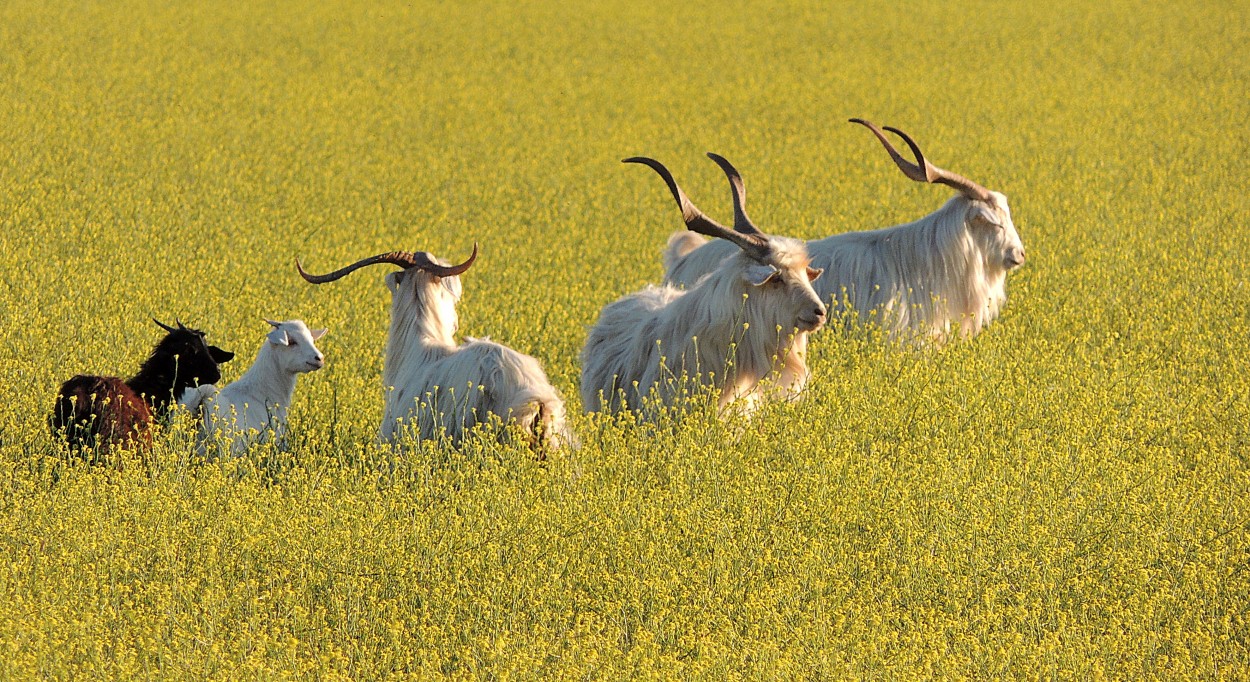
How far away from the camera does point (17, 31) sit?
22219 mm

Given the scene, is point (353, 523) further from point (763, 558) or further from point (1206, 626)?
point (1206, 626)

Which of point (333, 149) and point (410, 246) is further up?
point (333, 149)

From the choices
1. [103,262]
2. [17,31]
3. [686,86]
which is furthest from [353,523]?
[17,31]

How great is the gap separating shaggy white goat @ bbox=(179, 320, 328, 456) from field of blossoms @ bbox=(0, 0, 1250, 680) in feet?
0.57

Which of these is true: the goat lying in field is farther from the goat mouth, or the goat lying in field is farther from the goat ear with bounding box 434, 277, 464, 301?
the goat mouth

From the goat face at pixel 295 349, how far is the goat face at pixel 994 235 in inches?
176

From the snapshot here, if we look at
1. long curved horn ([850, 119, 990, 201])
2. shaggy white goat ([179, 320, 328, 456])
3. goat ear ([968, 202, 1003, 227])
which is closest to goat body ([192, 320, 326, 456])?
shaggy white goat ([179, 320, 328, 456])

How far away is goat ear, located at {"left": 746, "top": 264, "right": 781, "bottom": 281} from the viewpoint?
653 centimetres

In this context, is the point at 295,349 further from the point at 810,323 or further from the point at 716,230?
the point at 810,323

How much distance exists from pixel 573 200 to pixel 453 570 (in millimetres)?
10217

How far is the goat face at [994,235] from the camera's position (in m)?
8.93

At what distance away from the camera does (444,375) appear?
6.31m

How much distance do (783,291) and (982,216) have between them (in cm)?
280

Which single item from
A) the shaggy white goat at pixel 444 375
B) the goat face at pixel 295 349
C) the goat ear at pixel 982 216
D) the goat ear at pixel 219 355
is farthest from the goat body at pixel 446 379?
the goat ear at pixel 982 216
